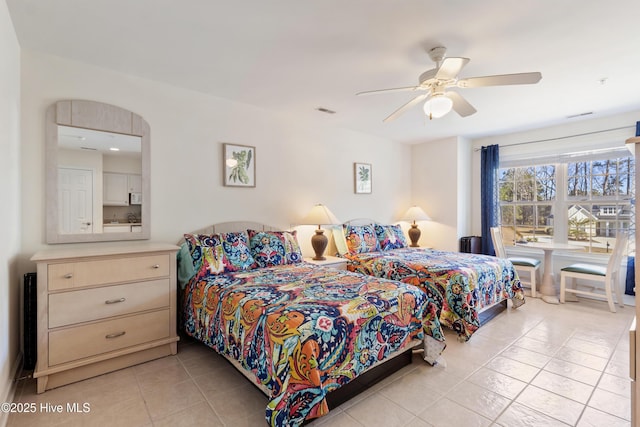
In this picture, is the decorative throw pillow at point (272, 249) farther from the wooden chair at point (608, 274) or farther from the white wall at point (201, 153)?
the wooden chair at point (608, 274)

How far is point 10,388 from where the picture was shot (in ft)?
6.21

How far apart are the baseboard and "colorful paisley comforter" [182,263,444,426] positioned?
1.07 meters

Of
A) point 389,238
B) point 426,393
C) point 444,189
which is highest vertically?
point 444,189

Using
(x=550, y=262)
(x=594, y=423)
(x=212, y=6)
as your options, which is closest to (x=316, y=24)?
(x=212, y=6)

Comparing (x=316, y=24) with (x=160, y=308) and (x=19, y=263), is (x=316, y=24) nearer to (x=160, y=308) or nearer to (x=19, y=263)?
(x=160, y=308)

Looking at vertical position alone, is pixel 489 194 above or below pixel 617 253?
above

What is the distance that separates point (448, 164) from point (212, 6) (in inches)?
173

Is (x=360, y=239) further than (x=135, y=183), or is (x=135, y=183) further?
(x=360, y=239)

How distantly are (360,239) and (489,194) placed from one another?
2485 millimetres

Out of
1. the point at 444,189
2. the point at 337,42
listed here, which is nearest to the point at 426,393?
the point at 337,42

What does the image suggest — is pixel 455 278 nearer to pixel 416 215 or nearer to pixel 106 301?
pixel 416 215

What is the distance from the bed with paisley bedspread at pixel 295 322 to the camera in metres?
1.55

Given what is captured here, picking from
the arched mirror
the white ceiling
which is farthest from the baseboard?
the white ceiling

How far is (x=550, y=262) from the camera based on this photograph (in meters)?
4.09
